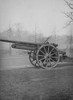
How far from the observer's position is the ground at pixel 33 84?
1779 millimetres

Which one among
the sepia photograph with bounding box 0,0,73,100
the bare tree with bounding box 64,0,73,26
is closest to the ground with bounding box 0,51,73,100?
the sepia photograph with bounding box 0,0,73,100

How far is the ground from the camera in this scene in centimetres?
178

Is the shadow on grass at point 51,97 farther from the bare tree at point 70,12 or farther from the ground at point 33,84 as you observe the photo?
the bare tree at point 70,12

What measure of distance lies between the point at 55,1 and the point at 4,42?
808 mm

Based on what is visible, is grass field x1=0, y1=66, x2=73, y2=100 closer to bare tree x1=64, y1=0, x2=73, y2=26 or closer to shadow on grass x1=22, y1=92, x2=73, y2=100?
shadow on grass x1=22, y1=92, x2=73, y2=100

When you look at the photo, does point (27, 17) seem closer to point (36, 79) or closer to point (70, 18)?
point (70, 18)

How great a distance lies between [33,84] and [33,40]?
527 millimetres

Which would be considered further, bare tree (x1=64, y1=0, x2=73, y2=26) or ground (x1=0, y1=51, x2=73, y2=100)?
bare tree (x1=64, y1=0, x2=73, y2=26)

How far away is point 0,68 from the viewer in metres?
1.81

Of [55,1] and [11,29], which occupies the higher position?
[55,1]

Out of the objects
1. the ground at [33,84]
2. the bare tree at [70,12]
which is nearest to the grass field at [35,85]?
the ground at [33,84]

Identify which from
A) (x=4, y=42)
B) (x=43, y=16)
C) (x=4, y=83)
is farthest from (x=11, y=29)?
(x=4, y=83)

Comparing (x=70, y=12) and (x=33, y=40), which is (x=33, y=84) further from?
(x=70, y=12)

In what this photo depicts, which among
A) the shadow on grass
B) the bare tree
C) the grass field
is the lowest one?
the shadow on grass
